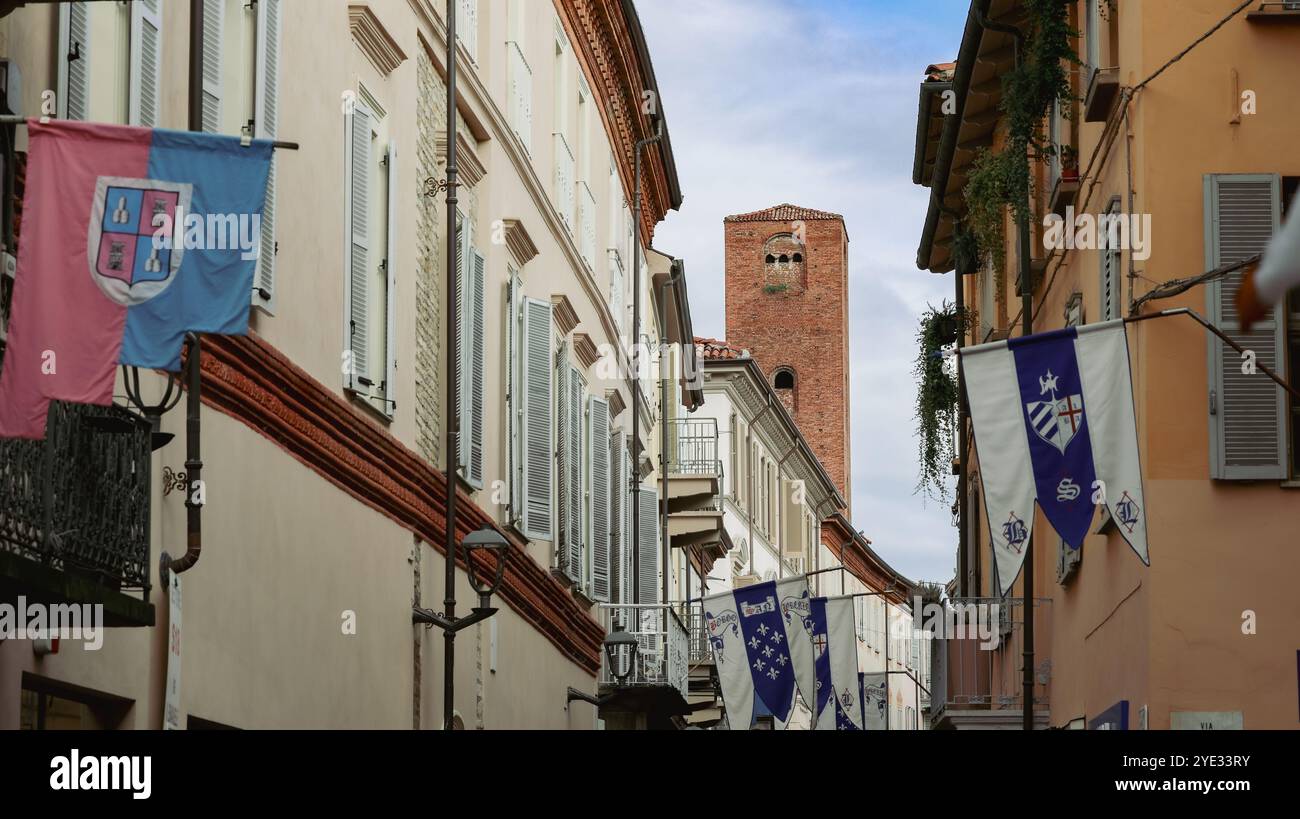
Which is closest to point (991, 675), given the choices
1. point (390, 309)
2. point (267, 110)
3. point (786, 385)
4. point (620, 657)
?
point (620, 657)

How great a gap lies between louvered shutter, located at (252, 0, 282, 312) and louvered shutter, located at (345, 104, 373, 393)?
77.4 inches

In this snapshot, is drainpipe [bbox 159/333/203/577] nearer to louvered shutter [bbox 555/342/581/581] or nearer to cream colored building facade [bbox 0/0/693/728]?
cream colored building facade [bbox 0/0/693/728]

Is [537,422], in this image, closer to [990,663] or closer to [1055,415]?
[990,663]

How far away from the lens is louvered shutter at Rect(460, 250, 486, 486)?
1906 centimetres

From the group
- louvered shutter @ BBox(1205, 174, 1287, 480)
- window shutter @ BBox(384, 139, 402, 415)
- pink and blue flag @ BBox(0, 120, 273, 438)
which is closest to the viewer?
pink and blue flag @ BBox(0, 120, 273, 438)

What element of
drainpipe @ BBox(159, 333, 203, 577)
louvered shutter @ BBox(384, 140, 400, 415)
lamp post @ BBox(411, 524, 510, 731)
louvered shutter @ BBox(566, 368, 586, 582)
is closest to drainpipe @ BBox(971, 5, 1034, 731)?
lamp post @ BBox(411, 524, 510, 731)

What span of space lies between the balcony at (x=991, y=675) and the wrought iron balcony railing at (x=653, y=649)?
4879 mm

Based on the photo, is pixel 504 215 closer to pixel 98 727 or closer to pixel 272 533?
pixel 272 533
